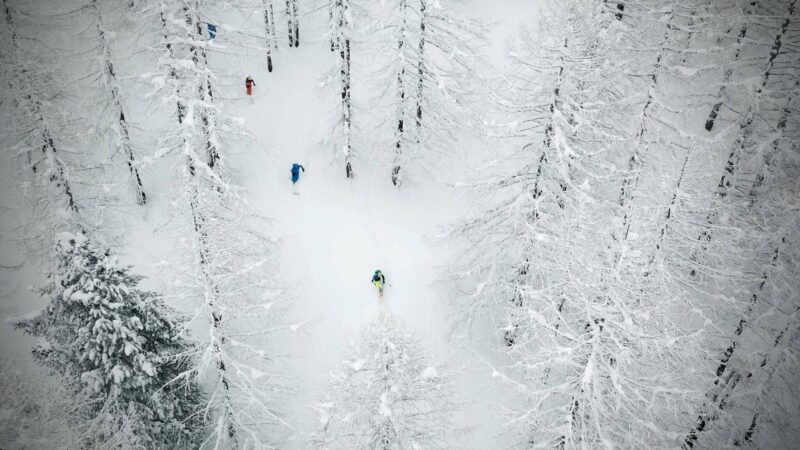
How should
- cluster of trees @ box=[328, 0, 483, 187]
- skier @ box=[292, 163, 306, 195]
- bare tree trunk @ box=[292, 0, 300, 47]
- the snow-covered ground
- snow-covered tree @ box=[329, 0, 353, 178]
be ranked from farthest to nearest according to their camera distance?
bare tree trunk @ box=[292, 0, 300, 47]
skier @ box=[292, 163, 306, 195]
snow-covered tree @ box=[329, 0, 353, 178]
cluster of trees @ box=[328, 0, 483, 187]
the snow-covered ground

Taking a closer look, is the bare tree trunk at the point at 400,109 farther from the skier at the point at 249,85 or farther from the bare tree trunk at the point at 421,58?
the skier at the point at 249,85

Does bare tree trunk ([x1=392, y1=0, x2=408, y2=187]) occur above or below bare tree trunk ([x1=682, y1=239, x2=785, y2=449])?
above

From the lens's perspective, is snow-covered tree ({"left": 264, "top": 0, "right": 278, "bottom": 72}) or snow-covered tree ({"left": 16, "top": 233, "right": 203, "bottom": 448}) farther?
snow-covered tree ({"left": 264, "top": 0, "right": 278, "bottom": 72})

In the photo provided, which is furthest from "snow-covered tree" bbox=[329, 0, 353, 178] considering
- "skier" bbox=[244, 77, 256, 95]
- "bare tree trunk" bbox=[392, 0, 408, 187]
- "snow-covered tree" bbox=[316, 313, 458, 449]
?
"snow-covered tree" bbox=[316, 313, 458, 449]

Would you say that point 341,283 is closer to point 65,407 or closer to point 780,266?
point 65,407

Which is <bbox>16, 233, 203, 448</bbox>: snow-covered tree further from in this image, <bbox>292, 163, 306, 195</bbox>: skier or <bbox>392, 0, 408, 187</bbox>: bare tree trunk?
<bbox>392, 0, 408, 187</bbox>: bare tree trunk

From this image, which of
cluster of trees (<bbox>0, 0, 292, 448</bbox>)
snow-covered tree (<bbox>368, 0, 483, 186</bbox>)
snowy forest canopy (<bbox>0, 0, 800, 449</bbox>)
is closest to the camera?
A: snowy forest canopy (<bbox>0, 0, 800, 449</bbox>)

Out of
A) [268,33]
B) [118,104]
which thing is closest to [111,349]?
[118,104]

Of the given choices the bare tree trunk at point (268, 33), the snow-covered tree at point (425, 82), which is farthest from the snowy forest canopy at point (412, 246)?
the bare tree trunk at point (268, 33)
